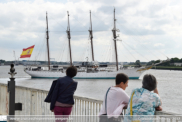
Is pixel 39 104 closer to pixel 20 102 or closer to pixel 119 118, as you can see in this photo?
pixel 20 102

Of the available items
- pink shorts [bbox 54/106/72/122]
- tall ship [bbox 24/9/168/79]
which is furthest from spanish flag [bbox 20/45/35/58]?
pink shorts [bbox 54/106/72/122]

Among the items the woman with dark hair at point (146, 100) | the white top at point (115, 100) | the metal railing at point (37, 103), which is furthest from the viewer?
the metal railing at point (37, 103)

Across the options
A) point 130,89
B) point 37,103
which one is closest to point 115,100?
point 37,103

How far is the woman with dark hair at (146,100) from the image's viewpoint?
134 inches

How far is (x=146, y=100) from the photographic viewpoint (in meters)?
3.40

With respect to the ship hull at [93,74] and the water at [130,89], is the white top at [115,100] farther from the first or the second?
the ship hull at [93,74]

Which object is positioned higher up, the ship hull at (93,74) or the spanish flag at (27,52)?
the spanish flag at (27,52)

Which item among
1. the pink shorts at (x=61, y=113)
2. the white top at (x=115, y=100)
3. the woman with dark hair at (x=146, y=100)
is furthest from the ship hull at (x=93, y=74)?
the woman with dark hair at (x=146, y=100)

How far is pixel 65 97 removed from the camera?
16.2 ft

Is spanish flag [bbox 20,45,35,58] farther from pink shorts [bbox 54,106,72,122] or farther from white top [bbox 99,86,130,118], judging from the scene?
white top [bbox 99,86,130,118]

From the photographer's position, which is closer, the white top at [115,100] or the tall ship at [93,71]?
the white top at [115,100]

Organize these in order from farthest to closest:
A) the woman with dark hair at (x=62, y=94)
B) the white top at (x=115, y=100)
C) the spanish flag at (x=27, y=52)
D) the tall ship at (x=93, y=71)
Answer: the tall ship at (x=93, y=71), the spanish flag at (x=27, y=52), the woman with dark hair at (x=62, y=94), the white top at (x=115, y=100)

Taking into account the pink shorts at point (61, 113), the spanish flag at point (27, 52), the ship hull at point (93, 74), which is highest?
the spanish flag at point (27, 52)

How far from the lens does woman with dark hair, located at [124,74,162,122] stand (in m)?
3.40
